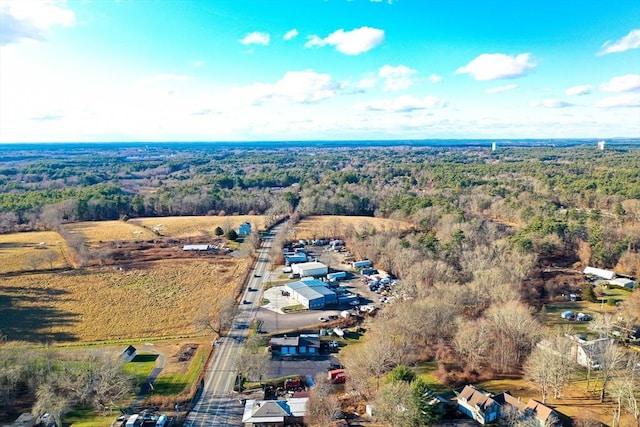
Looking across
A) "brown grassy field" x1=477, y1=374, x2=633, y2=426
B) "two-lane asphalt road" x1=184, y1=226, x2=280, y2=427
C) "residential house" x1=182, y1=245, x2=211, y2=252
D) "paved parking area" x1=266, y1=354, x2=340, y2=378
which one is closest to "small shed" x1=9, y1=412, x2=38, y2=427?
"two-lane asphalt road" x1=184, y1=226, x2=280, y2=427

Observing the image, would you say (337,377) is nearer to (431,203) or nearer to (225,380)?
(225,380)

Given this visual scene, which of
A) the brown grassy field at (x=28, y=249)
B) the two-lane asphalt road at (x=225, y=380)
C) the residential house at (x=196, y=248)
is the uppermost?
the brown grassy field at (x=28, y=249)

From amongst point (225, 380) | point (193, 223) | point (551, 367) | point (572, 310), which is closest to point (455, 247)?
point (572, 310)

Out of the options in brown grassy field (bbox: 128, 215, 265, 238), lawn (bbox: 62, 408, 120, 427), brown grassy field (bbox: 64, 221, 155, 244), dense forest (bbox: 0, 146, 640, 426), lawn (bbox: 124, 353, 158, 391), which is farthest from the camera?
brown grassy field (bbox: 128, 215, 265, 238)

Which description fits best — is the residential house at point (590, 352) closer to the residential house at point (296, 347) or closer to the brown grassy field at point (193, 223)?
the residential house at point (296, 347)

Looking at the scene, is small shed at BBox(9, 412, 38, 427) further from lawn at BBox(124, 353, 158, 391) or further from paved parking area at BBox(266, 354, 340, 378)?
paved parking area at BBox(266, 354, 340, 378)

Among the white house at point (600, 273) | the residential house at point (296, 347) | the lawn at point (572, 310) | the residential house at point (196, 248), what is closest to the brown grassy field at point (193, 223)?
the residential house at point (196, 248)

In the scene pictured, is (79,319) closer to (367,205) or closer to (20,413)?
(20,413)
